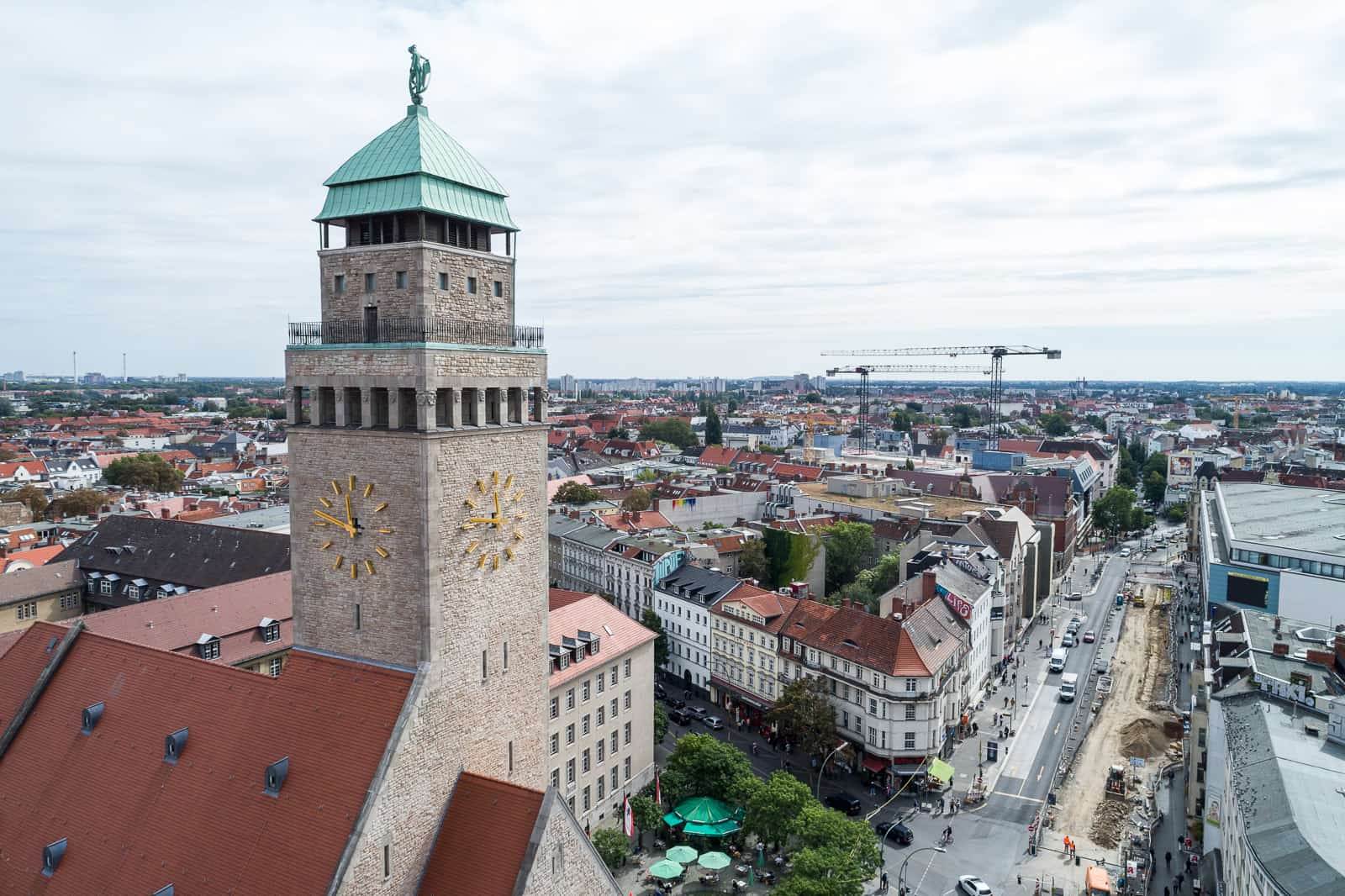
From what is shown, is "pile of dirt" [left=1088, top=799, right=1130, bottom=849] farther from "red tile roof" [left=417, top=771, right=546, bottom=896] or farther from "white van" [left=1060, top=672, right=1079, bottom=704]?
"red tile roof" [left=417, top=771, right=546, bottom=896]

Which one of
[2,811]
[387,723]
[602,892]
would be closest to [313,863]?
[387,723]

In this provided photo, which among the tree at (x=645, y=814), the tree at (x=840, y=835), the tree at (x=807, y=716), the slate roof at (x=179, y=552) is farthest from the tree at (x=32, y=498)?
the tree at (x=840, y=835)

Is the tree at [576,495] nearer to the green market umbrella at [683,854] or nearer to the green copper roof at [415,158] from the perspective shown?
the green market umbrella at [683,854]

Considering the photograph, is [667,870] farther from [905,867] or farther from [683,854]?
[905,867]

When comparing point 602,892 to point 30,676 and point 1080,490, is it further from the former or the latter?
point 1080,490

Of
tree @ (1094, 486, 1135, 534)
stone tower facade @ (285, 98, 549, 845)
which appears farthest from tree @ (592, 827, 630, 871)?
tree @ (1094, 486, 1135, 534)

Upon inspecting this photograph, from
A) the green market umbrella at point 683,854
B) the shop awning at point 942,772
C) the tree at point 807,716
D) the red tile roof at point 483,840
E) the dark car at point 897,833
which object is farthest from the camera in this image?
the tree at point 807,716

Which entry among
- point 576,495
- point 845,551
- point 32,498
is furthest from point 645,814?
point 32,498
